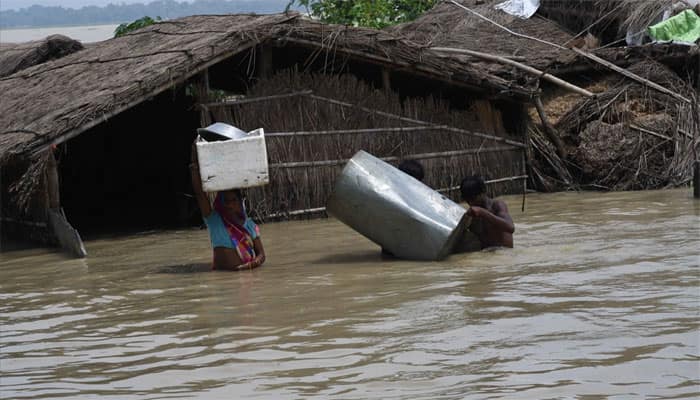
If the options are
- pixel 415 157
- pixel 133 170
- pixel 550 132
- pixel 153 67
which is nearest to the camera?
pixel 153 67

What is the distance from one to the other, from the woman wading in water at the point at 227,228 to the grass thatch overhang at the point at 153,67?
2165 millimetres

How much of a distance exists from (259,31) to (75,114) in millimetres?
2180

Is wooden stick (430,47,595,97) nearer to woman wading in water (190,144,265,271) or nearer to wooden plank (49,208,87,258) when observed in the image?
wooden plank (49,208,87,258)

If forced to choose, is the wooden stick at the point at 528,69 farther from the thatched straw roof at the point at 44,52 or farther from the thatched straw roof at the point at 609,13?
the thatched straw roof at the point at 44,52

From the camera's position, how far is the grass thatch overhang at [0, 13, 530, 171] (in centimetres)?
1021

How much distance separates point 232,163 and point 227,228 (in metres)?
0.49

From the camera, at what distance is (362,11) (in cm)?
1950

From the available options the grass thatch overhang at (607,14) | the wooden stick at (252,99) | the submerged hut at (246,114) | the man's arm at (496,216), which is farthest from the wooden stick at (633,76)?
the man's arm at (496,216)

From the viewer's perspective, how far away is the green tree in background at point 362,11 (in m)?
19.5

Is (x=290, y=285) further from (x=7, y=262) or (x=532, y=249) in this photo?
(x=7, y=262)

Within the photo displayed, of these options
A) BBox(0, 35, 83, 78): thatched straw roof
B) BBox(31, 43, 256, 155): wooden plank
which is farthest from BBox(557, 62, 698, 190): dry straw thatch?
BBox(0, 35, 83, 78): thatched straw roof

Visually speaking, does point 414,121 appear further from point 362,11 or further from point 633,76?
point 362,11

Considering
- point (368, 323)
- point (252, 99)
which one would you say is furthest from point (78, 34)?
point (368, 323)

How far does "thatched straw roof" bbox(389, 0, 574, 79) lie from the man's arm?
5858 millimetres
